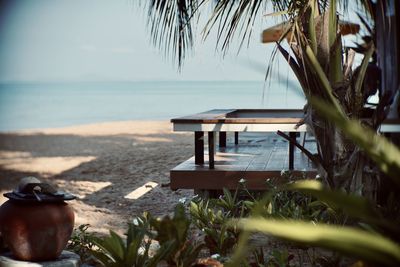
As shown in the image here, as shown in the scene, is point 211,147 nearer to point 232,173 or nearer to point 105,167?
point 232,173

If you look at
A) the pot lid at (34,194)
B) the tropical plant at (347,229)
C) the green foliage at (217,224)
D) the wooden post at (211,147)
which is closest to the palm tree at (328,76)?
the green foliage at (217,224)

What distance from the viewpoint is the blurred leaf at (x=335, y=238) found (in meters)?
0.94

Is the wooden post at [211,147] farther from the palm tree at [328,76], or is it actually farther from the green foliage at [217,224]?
the palm tree at [328,76]

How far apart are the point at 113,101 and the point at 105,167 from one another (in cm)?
2062

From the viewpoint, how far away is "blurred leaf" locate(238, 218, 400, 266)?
938mm

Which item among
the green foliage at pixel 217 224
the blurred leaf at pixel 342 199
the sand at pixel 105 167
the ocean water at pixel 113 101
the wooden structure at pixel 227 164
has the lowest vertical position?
the ocean water at pixel 113 101

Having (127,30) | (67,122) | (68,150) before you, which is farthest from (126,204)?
(127,30)

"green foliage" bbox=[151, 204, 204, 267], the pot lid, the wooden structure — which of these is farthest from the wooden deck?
"green foliage" bbox=[151, 204, 204, 267]

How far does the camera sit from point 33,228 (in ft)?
9.07

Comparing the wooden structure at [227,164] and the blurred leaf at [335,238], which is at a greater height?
the blurred leaf at [335,238]

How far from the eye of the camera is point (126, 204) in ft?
17.5

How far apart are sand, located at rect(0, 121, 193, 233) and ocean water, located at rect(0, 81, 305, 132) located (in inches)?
107

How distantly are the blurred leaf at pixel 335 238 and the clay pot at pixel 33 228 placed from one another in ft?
6.46

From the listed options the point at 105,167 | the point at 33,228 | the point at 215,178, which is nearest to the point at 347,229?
the point at 33,228
